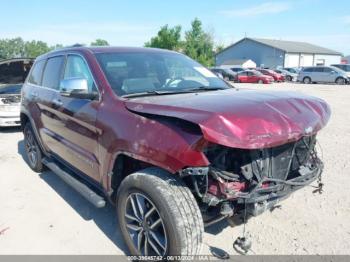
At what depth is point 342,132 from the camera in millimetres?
8641

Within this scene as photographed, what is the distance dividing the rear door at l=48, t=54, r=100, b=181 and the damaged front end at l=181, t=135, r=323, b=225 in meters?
1.28

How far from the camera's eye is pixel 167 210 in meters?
2.75

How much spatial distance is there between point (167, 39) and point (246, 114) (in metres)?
62.7

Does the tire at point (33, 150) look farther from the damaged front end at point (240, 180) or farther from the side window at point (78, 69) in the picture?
the damaged front end at point (240, 180)

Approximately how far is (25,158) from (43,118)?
2.22m

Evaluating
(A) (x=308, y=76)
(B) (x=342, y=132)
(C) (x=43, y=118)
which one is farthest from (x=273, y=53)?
(C) (x=43, y=118)

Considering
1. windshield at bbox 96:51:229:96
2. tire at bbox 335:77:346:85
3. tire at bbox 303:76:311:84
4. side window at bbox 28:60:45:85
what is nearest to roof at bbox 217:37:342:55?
tire at bbox 303:76:311:84

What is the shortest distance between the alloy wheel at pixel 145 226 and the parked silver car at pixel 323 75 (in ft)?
109

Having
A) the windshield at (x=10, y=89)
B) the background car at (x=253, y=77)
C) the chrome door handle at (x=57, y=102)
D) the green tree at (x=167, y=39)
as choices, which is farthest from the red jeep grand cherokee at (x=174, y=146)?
the green tree at (x=167, y=39)

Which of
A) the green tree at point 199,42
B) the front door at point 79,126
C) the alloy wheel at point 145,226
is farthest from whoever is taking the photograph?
the green tree at point 199,42

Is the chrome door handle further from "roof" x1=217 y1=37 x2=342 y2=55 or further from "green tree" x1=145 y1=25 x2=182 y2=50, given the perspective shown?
"roof" x1=217 y1=37 x2=342 y2=55

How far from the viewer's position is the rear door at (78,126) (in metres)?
3.69

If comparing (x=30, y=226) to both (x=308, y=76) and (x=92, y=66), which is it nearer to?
(x=92, y=66)

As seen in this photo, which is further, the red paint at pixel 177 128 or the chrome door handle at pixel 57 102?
the chrome door handle at pixel 57 102
